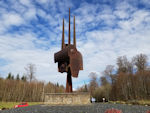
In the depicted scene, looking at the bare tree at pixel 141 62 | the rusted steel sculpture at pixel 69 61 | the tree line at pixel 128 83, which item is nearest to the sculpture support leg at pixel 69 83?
the rusted steel sculpture at pixel 69 61

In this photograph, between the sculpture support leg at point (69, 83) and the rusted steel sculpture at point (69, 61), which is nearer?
the rusted steel sculpture at point (69, 61)

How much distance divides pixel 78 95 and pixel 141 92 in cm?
1975

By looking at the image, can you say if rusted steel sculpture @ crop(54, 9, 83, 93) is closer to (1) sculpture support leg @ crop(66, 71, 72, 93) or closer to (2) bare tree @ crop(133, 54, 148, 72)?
(1) sculpture support leg @ crop(66, 71, 72, 93)

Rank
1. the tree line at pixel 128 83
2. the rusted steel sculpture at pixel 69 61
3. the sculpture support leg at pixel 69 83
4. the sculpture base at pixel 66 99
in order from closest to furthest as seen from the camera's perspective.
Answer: the sculpture base at pixel 66 99 → the rusted steel sculpture at pixel 69 61 → the sculpture support leg at pixel 69 83 → the tree line at pixel 128 83

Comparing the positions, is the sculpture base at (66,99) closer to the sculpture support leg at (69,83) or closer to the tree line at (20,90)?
the sculpture support leg at (69,83)

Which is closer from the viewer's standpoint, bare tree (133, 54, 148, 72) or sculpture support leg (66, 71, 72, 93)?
sculpture support leg (66, 71, 72, 93)

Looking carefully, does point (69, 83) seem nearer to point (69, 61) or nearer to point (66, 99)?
point (66, 99)

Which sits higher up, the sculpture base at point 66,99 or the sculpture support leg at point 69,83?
the sculpture support leg at point 69,83

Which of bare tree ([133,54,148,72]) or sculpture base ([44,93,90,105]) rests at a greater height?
bare tree ([133,54,148,72])

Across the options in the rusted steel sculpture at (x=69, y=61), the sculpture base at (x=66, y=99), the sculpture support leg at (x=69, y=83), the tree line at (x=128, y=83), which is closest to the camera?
the sculpture base at (x=66, y=99)

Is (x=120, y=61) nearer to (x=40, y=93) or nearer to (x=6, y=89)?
(x=40, y=93)

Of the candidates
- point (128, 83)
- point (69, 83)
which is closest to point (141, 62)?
point (128, 83)

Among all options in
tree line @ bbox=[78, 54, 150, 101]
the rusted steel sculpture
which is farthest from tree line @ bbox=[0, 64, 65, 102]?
the rusted steel sculpture

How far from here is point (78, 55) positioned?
12.9 m
